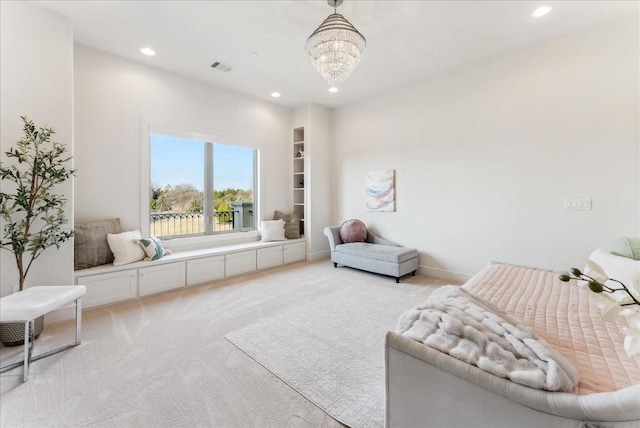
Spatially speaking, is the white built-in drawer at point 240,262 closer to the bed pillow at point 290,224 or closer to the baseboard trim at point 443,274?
the bed pillow at point 290,224

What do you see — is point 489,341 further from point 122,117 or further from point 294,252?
point 122,117

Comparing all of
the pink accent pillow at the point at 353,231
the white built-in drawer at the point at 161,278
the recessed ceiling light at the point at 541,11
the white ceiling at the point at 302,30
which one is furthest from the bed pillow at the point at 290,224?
the recessed ceiling light at the point at 541,11

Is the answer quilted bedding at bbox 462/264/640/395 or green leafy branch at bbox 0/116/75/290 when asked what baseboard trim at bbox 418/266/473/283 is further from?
green leafy branch at bbox 0/116/75/290

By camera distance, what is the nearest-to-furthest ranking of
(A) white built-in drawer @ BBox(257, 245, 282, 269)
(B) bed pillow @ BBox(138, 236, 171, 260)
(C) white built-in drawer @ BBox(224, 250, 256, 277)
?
(B) bed pillow @ BBox(138, 236, 171, 260) → (C) white built-in drawer @ BBox(224, 250, 256, 277) → (A) white built-in drawer @ BBox(257, 245, 282, 269)

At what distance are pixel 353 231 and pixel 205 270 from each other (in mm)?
2542

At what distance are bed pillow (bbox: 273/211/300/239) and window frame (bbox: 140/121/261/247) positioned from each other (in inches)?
16.6

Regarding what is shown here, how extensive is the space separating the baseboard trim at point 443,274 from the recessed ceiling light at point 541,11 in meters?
3.19

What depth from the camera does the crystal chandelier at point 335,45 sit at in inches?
96.9

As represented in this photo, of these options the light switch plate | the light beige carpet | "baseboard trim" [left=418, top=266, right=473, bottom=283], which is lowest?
the light beige carpet

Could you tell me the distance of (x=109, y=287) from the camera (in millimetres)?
3156

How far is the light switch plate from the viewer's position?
312 cm

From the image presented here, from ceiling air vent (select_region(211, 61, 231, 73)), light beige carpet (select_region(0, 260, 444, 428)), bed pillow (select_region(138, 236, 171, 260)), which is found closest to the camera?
light beige carpet (select_region(0, 260, 444, 428))

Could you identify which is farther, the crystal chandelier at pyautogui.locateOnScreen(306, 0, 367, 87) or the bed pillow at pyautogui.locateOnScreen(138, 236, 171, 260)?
the bed pillow at pyautogui.locateOnScreen(138, 236, 171, 260)

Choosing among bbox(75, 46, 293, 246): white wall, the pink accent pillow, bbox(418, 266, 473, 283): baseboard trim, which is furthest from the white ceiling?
bbox(418, 266, 473, 283): baseboard trim
